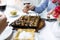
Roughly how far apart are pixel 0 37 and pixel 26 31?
0.21 meters

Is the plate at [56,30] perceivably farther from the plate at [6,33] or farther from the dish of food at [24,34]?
the plate at [6,33]

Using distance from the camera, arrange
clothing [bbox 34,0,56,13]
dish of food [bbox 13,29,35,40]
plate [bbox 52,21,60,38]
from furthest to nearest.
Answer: clothing [bbox 34,0,56,13] < plate [bbox 52,21,60,38] < dish of food [bbox 13,29,35,40]

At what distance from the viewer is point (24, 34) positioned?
1123 mm

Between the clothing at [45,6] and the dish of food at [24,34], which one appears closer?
the dish of food at [24,34]

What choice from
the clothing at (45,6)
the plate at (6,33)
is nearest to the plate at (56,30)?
the plate at (6,33)

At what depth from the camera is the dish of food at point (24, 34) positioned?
1072 mm

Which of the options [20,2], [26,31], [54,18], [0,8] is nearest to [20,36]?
[26,31]

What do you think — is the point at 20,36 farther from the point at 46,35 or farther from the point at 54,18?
the point at 54,18

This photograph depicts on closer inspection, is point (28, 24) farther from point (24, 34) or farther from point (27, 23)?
point (24, 34)

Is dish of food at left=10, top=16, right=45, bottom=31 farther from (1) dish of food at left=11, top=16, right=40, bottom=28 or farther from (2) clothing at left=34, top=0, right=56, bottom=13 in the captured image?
(2) clothing at left=34, top=0, right=56, bottom=13

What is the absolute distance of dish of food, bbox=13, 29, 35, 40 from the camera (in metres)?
1.07

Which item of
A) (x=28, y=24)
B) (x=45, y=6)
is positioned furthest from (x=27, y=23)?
(x=45, y=6)

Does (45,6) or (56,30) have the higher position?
(45,6)

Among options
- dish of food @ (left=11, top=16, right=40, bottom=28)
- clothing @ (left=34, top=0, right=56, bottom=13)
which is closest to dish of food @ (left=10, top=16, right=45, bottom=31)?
dish of food @ (left=11, top=16, right=40, bottom=28)
